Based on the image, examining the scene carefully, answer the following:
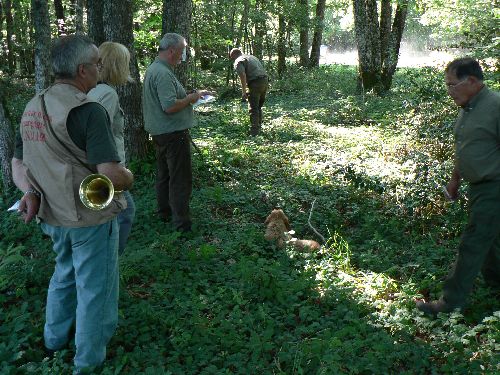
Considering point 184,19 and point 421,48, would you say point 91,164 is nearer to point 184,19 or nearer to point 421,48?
point 184,19

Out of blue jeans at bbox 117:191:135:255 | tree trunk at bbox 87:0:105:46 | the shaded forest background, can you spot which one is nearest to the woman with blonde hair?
blue jeans at bbox 117:191:135:255

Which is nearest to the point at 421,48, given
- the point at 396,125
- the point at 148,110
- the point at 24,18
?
the point at 24,18

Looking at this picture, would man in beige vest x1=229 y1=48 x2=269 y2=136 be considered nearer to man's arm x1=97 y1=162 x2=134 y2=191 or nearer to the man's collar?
the man's collar

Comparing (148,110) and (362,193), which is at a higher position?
(148,110)

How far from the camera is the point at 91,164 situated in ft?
10.2

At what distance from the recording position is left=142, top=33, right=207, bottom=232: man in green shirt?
6.07 metres

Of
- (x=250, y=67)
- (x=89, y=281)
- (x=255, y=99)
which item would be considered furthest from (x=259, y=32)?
(x=89, y=281)

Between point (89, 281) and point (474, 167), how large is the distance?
11.5 feet

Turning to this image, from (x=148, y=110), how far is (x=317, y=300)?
10.9 ft

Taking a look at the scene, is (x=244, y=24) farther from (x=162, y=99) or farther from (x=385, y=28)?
(x=162, y=99)

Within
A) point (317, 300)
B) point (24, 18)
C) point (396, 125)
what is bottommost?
point (317, 300)

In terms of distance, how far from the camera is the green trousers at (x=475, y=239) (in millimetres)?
4387

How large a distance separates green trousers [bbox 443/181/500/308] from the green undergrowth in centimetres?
31

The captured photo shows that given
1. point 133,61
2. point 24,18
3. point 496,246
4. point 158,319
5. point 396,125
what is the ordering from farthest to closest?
point 24,18, point 396,125, point 133,61, point 496,246, point 158,319
